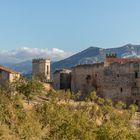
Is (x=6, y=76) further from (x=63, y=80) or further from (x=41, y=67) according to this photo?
(x=41, y=67)

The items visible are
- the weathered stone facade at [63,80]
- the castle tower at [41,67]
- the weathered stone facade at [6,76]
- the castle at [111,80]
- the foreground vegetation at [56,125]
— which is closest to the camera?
the foreground vegetation at [56,125]

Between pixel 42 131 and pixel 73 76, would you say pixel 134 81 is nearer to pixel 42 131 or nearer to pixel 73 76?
pixel 73 76

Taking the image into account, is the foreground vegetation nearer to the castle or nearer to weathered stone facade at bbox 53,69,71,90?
the castle

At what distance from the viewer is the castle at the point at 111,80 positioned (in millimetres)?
79625

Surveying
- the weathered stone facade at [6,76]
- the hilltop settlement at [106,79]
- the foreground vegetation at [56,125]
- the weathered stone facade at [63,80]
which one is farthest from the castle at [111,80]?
the foreground vegetation at [56,125]

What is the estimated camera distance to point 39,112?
49.8 m

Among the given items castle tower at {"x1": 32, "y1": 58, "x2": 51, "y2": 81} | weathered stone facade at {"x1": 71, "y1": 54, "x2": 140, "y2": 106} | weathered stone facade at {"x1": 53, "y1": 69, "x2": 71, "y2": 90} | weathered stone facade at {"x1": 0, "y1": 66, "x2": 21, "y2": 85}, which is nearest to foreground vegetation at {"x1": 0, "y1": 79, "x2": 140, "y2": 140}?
weathered stone facade at {"x1": 0, "y1": 66, "x2": 21, "y2": 85}

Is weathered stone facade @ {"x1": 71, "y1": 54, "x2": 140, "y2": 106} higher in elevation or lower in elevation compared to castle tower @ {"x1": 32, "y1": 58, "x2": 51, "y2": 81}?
lower

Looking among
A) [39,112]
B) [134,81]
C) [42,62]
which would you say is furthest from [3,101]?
[42,62]

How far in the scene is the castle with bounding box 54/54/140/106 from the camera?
79625mm

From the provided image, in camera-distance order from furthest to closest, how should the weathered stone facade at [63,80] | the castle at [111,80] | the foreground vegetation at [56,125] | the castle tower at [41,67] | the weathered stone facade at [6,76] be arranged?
the castle tower at [41,67], the weathered stone facade at [63,80], the castle at [111,80], the weathered stone facade at [6,76], the foreground vegetation at [56,125]

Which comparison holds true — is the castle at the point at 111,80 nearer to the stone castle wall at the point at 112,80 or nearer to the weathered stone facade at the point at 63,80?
the stone castle wall at the point at 112,80

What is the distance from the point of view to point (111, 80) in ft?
269

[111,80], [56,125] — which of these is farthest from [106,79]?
[56,125]
